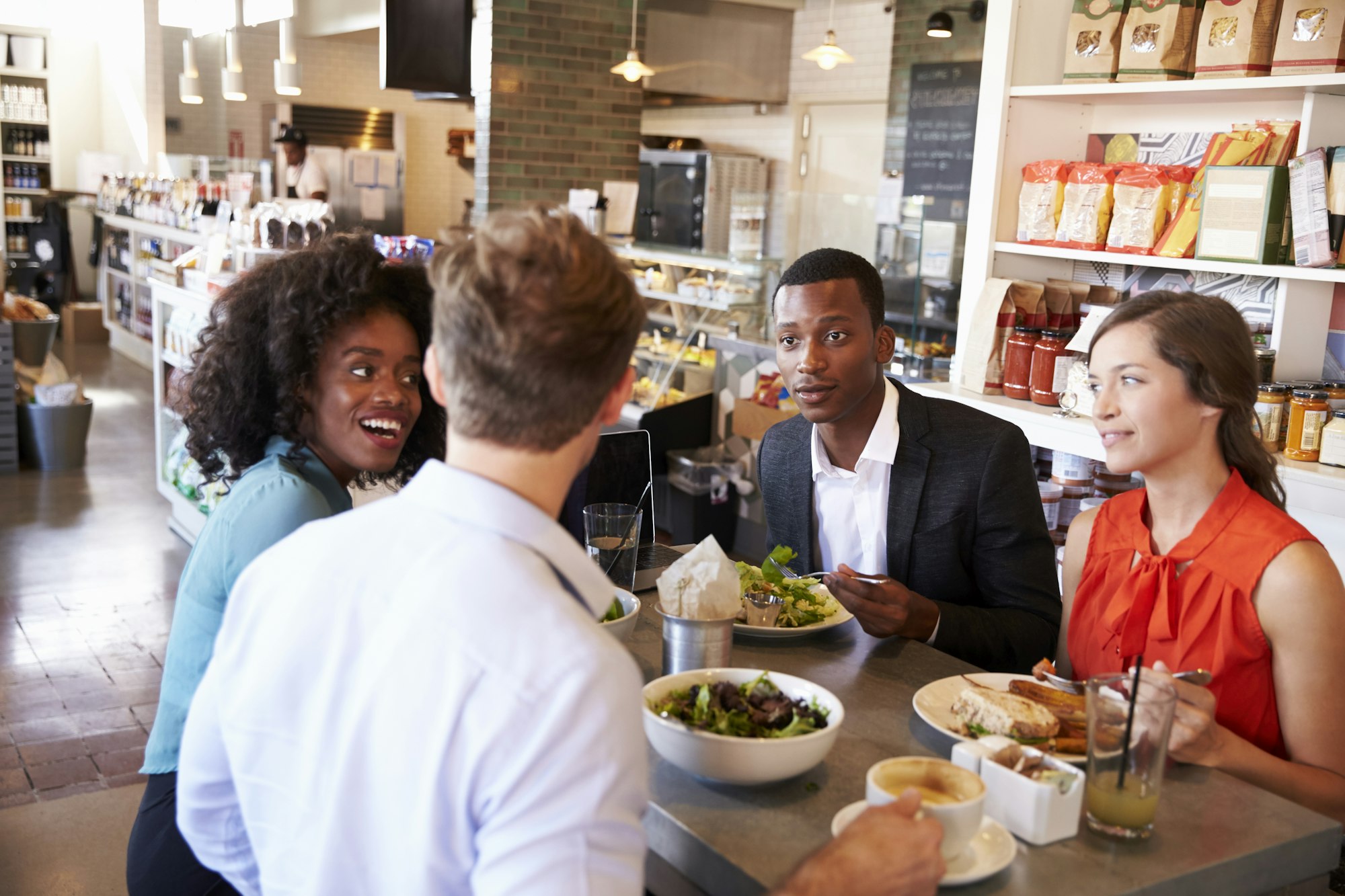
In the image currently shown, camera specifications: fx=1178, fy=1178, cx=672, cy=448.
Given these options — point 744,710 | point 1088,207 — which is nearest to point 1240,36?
point 1088,207

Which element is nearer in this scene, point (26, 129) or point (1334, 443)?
point (1334, 443)

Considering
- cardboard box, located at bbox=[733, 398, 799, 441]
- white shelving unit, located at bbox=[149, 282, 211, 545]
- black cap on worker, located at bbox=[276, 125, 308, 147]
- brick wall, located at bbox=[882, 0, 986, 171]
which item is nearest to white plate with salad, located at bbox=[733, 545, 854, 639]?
cardboard box, located at bbox=[733, 398, 799, 441]

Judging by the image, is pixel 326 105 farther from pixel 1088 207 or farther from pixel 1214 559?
pixel 1214 559

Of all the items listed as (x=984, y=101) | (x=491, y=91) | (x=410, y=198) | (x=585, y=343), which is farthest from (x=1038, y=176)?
(x=410, y=198)

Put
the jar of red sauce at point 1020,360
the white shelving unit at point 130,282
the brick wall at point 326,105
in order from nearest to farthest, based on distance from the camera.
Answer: the jar of red sauce at point 1020,360
the white shelving unit at point 130,282
the brick wall at point 326,105

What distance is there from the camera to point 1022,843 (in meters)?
1.37

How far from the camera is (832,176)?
10.3 m

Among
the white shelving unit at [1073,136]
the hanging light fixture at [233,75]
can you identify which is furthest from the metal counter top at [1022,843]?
the hanging light fixture at [233,75]

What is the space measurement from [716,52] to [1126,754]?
372 inches

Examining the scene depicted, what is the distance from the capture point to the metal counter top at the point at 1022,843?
1.30 m

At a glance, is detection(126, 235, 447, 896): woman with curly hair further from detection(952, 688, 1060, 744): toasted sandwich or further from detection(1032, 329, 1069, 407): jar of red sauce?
detection(1032, 329, 1069, 407): jar of red sauce

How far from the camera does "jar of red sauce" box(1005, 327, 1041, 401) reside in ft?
13.1

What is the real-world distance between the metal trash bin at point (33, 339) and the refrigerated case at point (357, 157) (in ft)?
20.6

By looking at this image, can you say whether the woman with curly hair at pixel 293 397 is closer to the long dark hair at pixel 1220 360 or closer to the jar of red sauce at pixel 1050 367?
the long dark hair at pixel 1220 360
